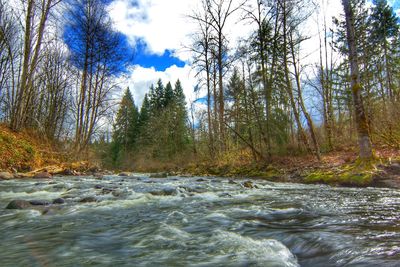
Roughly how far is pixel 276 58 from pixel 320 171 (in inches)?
Answer: 282

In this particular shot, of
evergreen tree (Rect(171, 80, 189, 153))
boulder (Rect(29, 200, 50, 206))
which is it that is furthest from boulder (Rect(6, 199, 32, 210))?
evergreen tree (Rect(171, 80, 189, 153))

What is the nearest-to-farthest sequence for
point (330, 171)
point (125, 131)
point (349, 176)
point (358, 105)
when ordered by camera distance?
point (349, 176) → point (358, 105) → point (330, 171) → point (125, 131)

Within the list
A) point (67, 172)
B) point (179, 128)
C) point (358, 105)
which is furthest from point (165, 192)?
point (179, 128)

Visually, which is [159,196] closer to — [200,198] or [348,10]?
[200,198]

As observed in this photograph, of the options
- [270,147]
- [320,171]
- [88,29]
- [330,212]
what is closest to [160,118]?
[88,29]

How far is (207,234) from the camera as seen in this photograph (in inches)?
132

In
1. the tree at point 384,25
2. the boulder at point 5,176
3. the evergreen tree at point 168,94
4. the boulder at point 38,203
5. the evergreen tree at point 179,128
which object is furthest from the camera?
the evergreen tree at point 168,94

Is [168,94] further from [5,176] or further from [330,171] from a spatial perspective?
[330,171]

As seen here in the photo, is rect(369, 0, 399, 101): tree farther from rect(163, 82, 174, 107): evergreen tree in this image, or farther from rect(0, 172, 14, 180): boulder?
rect(163, 82, 174, 107): evergreen tree

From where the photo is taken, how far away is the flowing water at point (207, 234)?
8.14ft

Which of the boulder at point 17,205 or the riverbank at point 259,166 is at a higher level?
the riverbank at point 259,166

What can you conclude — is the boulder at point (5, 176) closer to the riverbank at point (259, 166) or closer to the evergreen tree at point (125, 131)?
the riverbank at point (259, 166)

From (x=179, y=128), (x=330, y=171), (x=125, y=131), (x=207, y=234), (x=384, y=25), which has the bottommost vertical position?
(x=207, y=234)

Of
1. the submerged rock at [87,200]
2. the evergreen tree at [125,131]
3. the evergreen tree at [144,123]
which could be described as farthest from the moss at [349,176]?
the evergreen tree at [125,131]
